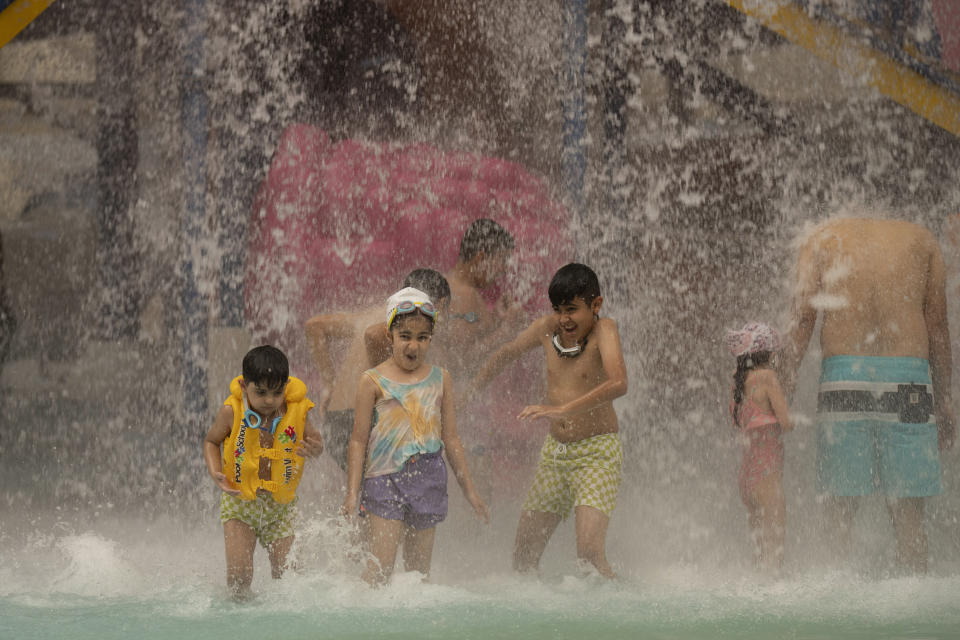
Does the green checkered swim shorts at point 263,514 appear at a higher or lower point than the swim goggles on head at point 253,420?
lower

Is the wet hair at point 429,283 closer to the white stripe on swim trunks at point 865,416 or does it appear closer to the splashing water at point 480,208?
the splashing water at point 480,208

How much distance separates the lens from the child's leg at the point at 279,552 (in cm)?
406

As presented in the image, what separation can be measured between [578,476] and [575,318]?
58 cm

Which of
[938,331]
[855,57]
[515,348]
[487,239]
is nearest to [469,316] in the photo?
[487,239]

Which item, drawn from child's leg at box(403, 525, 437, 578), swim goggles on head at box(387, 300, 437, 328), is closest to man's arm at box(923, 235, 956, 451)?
swim goggles on head at box(387, 300, 437, 328)

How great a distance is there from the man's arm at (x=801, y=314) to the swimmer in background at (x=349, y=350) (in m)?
1.36

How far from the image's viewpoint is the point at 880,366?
450 centimetres

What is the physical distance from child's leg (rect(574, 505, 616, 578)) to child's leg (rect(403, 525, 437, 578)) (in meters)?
0.53

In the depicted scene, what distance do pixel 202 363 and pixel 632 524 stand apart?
96.4 inches

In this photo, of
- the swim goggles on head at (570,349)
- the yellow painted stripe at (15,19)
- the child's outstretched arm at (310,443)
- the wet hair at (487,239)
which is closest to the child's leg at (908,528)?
the swim goggles on head at (570,349)

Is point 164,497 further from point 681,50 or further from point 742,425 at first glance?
point 681,50

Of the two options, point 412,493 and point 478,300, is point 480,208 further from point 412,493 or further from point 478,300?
point 412,493

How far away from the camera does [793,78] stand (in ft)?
26.1

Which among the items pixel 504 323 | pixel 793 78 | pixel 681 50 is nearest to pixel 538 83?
pixel 681 50
